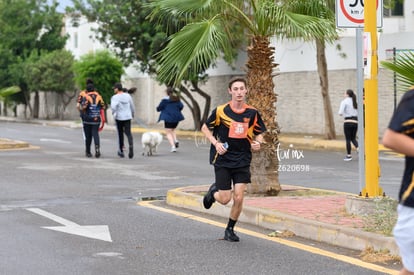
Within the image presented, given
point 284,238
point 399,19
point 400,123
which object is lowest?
point 284,238

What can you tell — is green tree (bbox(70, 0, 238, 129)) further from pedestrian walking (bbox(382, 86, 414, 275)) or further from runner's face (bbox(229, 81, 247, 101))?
pedestrian walking (bbox(382, 86, 414, 275))

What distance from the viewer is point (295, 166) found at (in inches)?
742

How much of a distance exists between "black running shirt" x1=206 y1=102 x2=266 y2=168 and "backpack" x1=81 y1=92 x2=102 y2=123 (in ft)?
37.7

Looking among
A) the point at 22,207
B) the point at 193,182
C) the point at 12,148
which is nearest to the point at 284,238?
the point at 22,207

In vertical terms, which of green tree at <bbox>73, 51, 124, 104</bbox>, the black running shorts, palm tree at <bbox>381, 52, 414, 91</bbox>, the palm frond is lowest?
the black running shorts

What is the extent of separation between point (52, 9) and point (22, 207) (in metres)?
48.6

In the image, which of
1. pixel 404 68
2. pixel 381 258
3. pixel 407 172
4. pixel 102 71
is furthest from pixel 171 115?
pixel 102 71

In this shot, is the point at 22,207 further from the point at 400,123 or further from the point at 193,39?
the point at 400,123

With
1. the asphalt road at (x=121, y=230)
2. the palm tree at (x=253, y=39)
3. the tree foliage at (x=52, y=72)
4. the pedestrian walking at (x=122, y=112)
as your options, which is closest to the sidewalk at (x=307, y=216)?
the asphalt road at (x=121, y=230)

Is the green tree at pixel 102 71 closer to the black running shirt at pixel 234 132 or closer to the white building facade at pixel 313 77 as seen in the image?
the white building facade at pixel 313 77

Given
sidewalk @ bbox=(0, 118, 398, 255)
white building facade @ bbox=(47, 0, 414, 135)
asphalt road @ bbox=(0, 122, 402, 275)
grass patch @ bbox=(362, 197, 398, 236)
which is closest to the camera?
asphalt road @ bbox=(0, 122, 402, 275)

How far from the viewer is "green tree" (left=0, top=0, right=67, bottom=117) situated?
186 ft

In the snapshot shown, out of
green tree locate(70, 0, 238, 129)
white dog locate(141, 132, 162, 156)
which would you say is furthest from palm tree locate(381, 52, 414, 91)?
green tree locate(70, 0, 238, 129)

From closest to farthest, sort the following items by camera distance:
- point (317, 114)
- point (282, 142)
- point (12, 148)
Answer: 1. point (12, 148)
2. point (282, 142)
3. point (317, 114)
